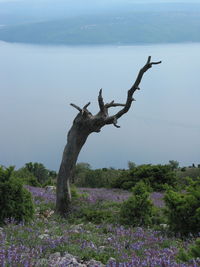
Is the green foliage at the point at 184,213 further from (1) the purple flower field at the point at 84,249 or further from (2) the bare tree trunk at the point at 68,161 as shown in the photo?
(2) the bare tree trunk at the point at 68,161

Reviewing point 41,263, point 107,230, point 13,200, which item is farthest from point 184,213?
point 41,263

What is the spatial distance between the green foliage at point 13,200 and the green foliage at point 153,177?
1226 centimetres

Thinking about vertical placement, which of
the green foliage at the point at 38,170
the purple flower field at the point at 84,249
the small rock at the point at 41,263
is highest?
the green foliage at the point at 38,170

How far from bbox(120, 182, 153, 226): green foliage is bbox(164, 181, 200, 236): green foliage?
1285mm

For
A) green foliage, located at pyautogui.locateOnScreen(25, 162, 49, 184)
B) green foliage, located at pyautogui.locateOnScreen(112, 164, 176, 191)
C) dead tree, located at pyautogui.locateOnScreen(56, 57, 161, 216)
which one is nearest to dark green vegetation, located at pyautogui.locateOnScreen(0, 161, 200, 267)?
dead tree, located at pyautogui.locateOnScreen(56, 57, 161, 216)

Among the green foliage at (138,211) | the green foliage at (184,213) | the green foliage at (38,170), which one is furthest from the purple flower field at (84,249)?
the green foliage at (38,170)

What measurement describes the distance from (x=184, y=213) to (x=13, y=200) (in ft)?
13.0

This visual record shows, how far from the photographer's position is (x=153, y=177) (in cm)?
2259

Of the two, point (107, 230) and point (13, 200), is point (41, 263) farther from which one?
point (13, 200)

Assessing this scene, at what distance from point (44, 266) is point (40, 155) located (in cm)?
Result: 11825

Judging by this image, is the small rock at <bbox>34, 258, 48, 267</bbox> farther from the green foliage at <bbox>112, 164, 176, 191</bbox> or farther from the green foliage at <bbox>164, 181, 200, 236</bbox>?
the green foliage at <bbox>112, 164, 176, 191</bbox>

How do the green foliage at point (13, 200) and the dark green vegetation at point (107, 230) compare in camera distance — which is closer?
the dark green vegetation at point (107, 230)

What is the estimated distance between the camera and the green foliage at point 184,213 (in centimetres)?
988

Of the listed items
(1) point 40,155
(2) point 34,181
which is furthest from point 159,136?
(2) point 34,181
